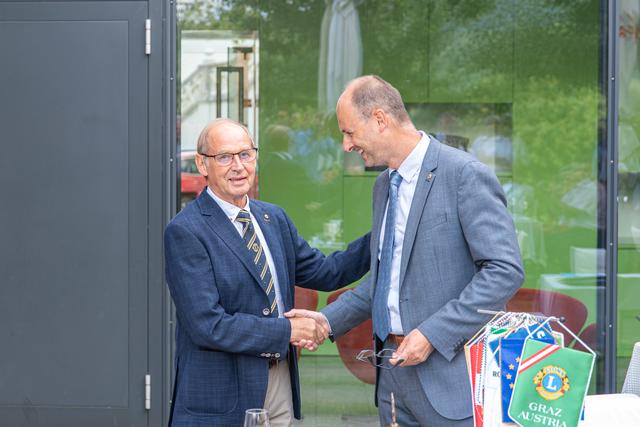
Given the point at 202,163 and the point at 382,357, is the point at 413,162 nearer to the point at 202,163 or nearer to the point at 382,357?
the point at 382,357

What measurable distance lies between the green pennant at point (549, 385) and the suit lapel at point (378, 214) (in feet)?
3.92

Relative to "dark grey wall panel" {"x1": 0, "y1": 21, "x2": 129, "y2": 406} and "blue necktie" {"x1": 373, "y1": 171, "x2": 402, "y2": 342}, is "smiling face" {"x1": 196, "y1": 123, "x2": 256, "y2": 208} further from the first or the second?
"dark grey wall panel" {"x1": 0, "y1": 21, "x2": 129, "y2": 406}

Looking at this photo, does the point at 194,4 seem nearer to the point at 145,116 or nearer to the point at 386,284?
the point at 145,116

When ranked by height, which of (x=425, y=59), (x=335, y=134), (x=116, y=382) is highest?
(x=425, y=59)

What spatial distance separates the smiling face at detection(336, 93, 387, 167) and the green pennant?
3.88 ft

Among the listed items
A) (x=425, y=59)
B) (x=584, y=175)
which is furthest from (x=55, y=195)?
(x=584, y=175)

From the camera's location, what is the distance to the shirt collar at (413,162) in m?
3.26

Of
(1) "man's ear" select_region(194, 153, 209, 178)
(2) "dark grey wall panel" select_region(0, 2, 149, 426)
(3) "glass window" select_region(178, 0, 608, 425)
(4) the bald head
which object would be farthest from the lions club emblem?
(2) "dark grey wall panel" select_region(0, 2, 149, 426)

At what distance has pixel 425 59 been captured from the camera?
219 inches

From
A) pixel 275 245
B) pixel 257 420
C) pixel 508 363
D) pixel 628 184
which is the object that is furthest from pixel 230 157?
pixel 628 184

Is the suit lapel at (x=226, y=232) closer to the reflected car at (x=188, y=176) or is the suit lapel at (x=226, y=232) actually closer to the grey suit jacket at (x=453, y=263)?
the grey suit jacket at (x=453, y=263)

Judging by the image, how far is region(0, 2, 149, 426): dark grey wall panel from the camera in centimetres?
539

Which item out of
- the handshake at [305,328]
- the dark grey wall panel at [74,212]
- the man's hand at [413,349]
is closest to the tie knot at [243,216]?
the handshake at [305,328]

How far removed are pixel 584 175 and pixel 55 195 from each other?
2985mm
